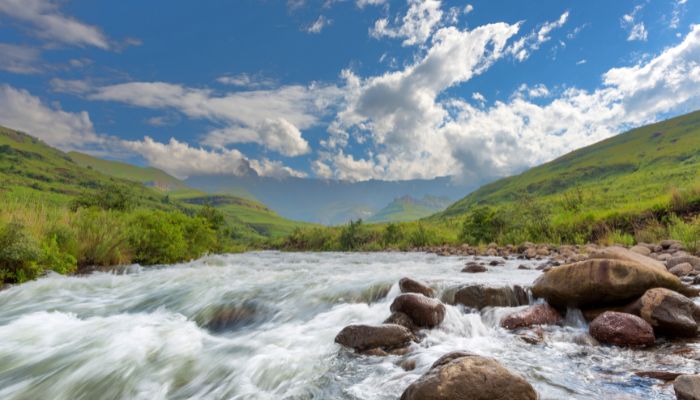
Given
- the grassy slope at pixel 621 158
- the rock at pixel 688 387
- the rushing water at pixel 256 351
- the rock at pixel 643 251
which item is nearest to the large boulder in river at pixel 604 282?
the rushing water at pixel 256 351

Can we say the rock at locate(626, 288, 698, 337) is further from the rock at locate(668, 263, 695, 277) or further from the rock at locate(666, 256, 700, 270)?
the rock at locate(666, 256, 700, 270)

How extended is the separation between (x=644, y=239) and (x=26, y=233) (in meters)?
27.9

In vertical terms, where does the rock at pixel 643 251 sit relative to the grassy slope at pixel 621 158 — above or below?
below

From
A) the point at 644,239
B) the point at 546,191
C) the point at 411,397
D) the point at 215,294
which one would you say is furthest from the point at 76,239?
the point at 546,191

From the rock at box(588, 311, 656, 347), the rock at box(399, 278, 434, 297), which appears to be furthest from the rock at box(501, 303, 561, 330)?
the rock at box(399, 278, 434, 297)

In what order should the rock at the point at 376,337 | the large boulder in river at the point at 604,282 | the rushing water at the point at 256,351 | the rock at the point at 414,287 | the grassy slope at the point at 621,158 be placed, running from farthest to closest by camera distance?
1. the grassy slope at the point at 621,158
2. the rock at the point at 414,287
3. the large boulder in river at the point at 604,282
4. the rock at the point at 376,337
5. the rushing water at the point at 256,351

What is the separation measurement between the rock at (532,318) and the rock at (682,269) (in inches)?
242

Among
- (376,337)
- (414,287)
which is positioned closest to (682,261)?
(414,287)

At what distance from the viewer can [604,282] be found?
7742mm

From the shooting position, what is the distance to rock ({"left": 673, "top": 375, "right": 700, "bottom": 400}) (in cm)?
392

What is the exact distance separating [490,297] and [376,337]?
3686 mm

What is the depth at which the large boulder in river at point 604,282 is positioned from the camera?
303 inches

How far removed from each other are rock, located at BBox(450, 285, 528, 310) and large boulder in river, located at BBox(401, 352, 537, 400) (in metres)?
4.85

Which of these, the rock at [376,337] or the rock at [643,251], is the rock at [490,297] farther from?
the rock at [643,251]
